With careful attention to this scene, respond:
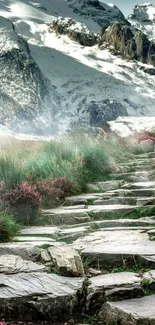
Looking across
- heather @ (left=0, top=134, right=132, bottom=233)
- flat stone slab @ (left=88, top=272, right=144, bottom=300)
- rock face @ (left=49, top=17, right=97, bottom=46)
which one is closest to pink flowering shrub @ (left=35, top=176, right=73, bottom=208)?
heather @ (left=0, top=134, right=132, bottom=233)

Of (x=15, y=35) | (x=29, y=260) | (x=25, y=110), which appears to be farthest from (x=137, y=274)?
(x=15, y=35)

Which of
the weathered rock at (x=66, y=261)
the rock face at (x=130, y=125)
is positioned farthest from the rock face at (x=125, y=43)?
the weathered rock at (x=66, y=261)

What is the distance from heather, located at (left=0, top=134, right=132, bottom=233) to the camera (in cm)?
727

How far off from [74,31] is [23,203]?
319 feet

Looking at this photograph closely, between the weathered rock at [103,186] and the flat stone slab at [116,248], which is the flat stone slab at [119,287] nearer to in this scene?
the flat stone slab at [116,248]

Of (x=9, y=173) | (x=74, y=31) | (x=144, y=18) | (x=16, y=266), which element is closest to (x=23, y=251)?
(x=16, y=266)

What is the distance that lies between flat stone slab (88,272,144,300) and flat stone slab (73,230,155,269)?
18.6 inches

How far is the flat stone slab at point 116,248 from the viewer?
4.90 meters

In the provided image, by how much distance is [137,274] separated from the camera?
4.52 m

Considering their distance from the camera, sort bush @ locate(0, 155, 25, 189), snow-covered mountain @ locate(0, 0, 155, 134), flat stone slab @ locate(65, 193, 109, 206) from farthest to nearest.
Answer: snow-covered mountain @ locate(0, 0, 155, 134), flat stone slab @ locate(65, 193, 109, 206), bush @ locate(0, 155, 25, 189)

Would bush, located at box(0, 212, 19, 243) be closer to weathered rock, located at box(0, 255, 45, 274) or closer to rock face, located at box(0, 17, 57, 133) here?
weathered rock, located at box(0, 255, 45, 274)

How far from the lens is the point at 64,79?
86688mm

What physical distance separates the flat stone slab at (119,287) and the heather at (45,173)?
113 inches

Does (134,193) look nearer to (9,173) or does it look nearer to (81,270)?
(9,173)
